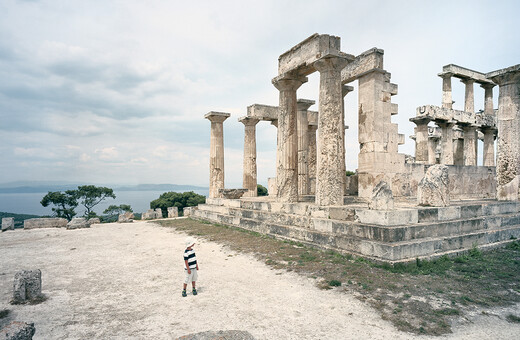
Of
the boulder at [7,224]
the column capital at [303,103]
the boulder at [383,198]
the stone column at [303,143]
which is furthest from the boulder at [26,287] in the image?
the boulder at [7,224]

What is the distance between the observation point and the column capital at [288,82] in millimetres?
12148

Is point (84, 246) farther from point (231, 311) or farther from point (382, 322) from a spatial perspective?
point (382, 322)

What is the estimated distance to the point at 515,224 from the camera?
35.0 ft

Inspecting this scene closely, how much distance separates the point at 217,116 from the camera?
18.7 meters

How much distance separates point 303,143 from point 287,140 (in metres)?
4.04

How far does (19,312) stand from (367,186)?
11010 mm

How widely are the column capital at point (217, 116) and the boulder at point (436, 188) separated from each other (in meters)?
12.7

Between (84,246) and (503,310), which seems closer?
(503,310)

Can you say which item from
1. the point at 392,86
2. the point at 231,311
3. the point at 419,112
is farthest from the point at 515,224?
the point at 231,311

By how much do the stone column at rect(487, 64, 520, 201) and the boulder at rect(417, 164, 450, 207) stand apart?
5.59 m

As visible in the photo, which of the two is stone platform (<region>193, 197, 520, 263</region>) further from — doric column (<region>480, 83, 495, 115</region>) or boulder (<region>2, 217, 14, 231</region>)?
doric column (<region>480, 83, 495, 115</region>)

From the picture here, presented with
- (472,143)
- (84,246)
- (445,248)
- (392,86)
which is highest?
(392,86)

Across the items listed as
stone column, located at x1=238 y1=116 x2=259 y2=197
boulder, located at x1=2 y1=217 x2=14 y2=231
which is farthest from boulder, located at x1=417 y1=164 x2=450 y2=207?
boulder, located at x1=2 y1=217 x2=14 y2=231

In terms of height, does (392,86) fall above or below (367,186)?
above
